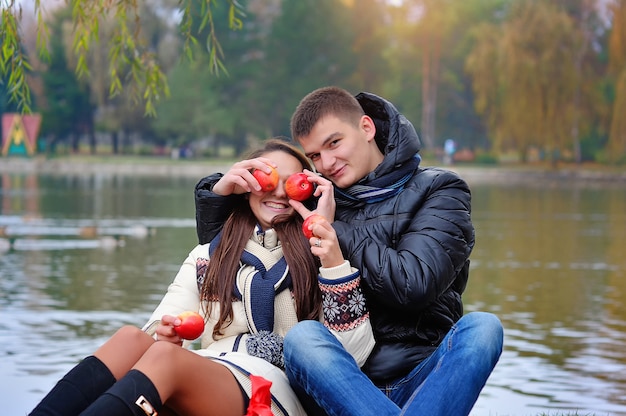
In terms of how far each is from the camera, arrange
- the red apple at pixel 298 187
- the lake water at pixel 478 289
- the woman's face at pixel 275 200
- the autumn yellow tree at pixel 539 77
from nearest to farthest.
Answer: the red apple at pixel 298 187
the woman's face at pixel 275 200
the lake water at pixel 478 289
the autumn yellow tree at pixel 539 77

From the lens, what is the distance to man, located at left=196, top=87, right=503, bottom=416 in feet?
9.90

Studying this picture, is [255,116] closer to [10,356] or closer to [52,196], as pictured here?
[52,196]

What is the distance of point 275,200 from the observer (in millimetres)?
3598

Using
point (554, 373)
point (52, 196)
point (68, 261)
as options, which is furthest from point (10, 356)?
point (52, 196)

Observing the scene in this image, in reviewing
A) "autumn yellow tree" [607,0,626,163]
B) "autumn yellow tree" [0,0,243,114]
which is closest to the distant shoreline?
"autumn yellow tree" [607,0,626,163]

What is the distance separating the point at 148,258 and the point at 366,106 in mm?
9863

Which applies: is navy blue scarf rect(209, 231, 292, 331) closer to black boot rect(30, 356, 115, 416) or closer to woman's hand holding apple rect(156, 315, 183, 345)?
woman's hand holding apple rect(156, 315, 183, 345)

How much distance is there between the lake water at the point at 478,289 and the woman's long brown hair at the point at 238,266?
2.04 metres

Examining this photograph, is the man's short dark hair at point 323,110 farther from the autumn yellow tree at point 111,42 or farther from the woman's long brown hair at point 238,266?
the autumn yellow tree at point 111,42

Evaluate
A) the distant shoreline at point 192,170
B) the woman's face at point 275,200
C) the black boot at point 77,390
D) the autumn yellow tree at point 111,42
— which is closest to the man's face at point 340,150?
the woman's face at point 275,200

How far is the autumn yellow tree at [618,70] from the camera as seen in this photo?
34219 millimetres

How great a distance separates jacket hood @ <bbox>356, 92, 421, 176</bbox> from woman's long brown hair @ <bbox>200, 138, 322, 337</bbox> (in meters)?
0.37

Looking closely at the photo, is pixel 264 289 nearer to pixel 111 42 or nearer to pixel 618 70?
pixel 111 42

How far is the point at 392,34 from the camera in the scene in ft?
206
